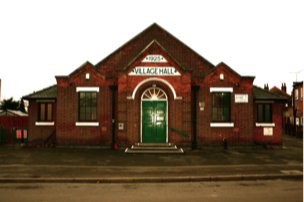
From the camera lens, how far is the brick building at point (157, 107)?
50.4 feet

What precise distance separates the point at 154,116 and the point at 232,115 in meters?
4.94

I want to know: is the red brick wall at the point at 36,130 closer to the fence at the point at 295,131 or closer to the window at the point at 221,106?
the window at the point at 221,106

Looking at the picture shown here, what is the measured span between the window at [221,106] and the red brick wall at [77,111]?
21.7 feet

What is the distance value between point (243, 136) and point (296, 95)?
23.0 meters

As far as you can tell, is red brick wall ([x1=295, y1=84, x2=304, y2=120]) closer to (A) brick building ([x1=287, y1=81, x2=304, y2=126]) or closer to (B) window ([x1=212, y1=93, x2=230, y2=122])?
(A) brick building ([x1=287, y1=81, x2=304, y2=126])

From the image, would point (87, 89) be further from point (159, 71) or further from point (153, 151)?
point (153, 151)

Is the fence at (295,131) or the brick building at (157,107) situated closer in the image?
the brick building at (157,107)

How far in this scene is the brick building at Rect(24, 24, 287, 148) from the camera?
15359 mm

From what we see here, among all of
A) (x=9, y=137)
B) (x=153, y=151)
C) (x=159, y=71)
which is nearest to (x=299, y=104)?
(x=159, y=71)

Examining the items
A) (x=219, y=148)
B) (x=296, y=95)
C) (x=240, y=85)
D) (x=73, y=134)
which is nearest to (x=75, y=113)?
(x=73, y=134)

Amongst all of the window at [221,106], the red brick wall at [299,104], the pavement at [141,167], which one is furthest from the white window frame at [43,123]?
the red brick wall at [299,104]

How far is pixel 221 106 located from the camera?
16.2 m

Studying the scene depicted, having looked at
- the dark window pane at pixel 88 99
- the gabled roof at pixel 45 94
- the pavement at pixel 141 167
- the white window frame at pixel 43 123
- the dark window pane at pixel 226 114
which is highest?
the gabled roof at pixel 45 94

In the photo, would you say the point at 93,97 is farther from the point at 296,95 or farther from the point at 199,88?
the point at 296,95
